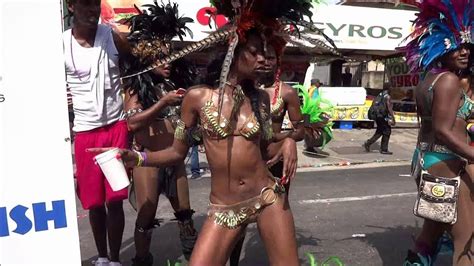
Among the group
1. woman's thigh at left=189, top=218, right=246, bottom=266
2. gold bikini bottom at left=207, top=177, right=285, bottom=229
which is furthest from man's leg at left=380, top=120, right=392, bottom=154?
woman's thigh at left=189, top=218, right=246, bottom=266

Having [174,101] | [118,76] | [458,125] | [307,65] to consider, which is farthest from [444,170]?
[307,65]

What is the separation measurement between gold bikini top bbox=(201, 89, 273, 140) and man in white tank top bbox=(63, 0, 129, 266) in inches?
41.8

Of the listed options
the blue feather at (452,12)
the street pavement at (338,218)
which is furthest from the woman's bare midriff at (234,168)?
the street pavement at (338,218)

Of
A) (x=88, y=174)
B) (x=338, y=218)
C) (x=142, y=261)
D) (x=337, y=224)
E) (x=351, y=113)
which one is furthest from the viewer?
(x=351, y=113)

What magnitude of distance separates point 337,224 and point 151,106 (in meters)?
2.91

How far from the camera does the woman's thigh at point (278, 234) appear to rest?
2.56 metres

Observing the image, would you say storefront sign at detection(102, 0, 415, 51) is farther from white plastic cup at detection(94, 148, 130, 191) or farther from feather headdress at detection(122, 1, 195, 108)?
white plastic cup at detection(94, 148, 130, 191)

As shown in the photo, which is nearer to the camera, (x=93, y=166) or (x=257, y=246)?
(x=93, y=166)

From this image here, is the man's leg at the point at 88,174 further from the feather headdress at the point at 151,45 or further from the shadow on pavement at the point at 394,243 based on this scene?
the shadow on pavement at the point at 394,243

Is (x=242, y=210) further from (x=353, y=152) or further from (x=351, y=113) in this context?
(x=351, y=113)

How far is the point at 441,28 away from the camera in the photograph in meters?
3.24

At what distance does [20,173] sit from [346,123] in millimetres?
13180

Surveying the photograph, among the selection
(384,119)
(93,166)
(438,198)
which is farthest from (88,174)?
(384,119)

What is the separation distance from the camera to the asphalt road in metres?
4.44
